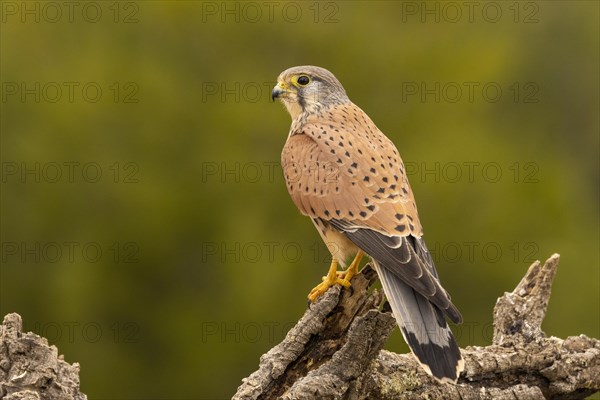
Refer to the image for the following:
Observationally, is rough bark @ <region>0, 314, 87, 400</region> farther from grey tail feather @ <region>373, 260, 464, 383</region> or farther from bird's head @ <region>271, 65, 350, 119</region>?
bird's head @ <region>271, 65, 350, 119</region>

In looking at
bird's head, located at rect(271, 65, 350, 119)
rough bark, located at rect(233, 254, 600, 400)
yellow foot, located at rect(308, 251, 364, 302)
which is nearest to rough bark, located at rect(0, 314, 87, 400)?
rough bark, located at rect(233, 254, 600, 400)

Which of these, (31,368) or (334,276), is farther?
(334,276)

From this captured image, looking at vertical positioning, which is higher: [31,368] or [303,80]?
[303,80]

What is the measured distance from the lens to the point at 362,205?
225 inches

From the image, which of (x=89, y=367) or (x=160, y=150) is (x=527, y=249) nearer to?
(x=160, y=150)

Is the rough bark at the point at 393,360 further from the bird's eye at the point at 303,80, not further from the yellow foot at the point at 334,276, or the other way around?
the bird's eye at the point at 303,80

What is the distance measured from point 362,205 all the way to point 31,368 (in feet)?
5.93

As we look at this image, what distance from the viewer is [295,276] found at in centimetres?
1133

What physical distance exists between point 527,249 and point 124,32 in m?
4.70

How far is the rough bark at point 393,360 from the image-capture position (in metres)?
5.15

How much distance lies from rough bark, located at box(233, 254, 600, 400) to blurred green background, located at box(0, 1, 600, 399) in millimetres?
4873

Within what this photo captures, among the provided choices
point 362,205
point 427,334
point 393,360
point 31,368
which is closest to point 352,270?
point 362,205

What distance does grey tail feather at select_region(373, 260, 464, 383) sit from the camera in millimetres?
5129

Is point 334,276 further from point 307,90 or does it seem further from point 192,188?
point 192,188
